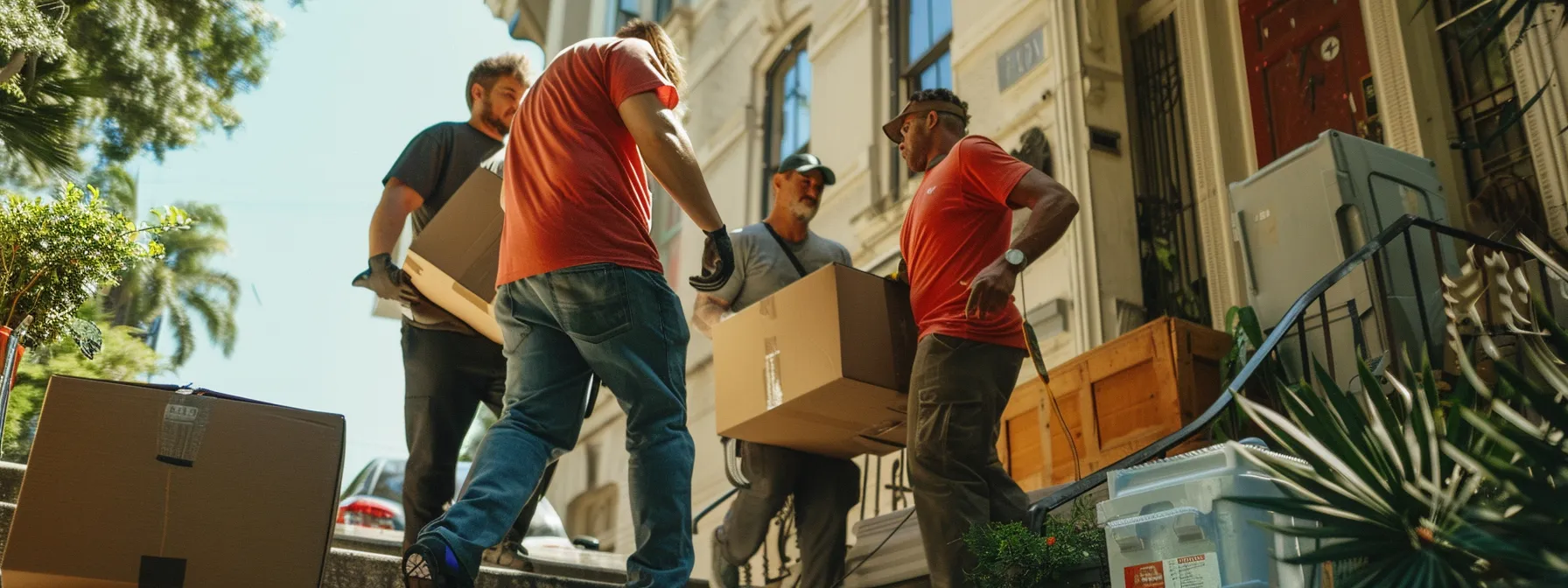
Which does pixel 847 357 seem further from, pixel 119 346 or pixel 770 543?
pixel 119 346

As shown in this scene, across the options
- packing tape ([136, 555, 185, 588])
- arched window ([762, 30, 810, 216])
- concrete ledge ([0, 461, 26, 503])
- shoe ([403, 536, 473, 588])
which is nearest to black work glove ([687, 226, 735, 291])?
shoe ([403, 536, 473, 588])

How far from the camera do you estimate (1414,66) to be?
656 centimetres

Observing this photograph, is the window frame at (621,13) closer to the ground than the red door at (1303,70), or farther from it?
farther from it

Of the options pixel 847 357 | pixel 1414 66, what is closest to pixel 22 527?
pixel 847 357

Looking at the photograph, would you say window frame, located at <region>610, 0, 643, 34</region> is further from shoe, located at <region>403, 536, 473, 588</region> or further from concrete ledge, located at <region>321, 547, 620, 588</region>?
shoe, located at <region>403, 536, 473, 588</region>

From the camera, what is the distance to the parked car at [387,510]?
8875mm

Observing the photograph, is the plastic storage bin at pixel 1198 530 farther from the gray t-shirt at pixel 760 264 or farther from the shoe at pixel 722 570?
the gray t-shirt at pixel 760 264

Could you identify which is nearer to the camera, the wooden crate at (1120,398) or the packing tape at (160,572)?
the packing tape at (160,572)

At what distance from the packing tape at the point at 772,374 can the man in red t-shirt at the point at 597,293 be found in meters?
0.93

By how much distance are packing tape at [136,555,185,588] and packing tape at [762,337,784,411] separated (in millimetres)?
1875

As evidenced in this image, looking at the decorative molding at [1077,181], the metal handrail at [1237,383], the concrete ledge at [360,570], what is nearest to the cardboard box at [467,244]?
the concrete ledge at [360,570]

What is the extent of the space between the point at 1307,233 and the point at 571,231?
3473 millimetres

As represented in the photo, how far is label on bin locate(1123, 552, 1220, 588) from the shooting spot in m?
3.00

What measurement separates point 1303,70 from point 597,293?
5381mm
